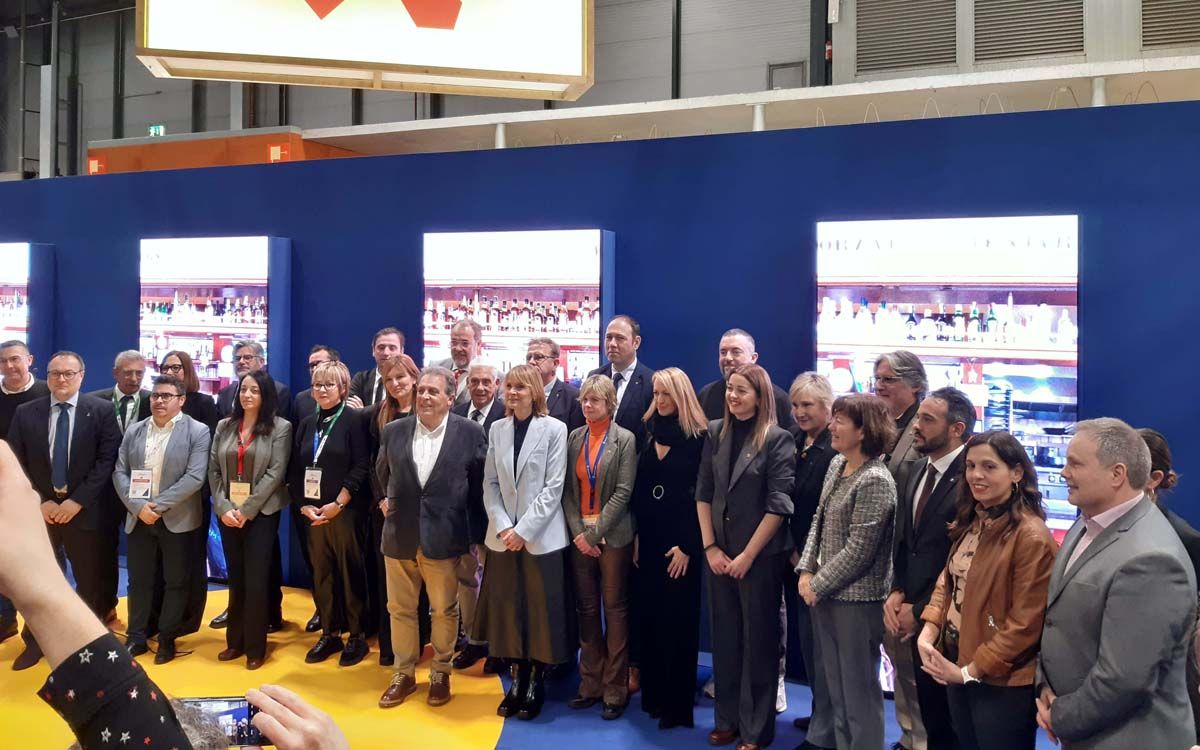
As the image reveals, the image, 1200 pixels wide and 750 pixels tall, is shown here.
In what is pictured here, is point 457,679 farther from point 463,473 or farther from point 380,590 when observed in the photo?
point 463,473

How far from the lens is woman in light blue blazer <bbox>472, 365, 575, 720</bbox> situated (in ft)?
15.2

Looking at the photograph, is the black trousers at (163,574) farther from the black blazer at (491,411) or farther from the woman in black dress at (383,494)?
the black blazer at (491,411)

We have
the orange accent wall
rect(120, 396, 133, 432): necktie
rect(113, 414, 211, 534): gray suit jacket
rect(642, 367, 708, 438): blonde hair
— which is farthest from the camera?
the orange accent wall

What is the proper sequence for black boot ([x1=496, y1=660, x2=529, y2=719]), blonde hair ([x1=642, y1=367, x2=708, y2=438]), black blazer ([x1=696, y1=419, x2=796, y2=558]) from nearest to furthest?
black blazer ([x1=696, y1=419, x2=796, y2=558]) < blonde hair ([x1=642, y1=367, x2=708, y2=438]) < black boot ([x1=496, y1=660, x2=529, y2=719])

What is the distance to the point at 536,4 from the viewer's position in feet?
14.2

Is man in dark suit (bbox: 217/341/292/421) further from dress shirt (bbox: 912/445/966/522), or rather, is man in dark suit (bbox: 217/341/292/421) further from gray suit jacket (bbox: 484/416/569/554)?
dress shirt (bbox: 912/445/966/522)

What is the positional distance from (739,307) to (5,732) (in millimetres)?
4355

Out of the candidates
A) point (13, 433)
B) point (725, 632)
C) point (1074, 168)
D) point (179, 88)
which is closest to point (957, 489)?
point (725, 632)

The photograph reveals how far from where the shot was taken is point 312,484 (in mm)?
5305

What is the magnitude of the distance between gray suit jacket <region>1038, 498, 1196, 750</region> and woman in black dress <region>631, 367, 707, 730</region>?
80.4 inches

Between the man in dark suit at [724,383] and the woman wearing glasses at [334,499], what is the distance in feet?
6.44

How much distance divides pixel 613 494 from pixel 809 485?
0.93 meters

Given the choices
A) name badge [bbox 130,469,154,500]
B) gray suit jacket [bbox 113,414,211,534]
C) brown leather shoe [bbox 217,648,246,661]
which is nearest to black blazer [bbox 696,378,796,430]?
gray suit jacket [bbox 113,414,211,534]

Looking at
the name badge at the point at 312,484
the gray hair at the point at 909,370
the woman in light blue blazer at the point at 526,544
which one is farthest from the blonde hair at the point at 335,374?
the gray hair at the point at 909,370
